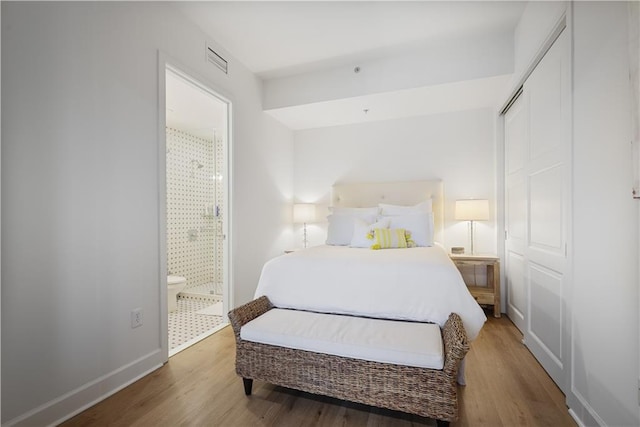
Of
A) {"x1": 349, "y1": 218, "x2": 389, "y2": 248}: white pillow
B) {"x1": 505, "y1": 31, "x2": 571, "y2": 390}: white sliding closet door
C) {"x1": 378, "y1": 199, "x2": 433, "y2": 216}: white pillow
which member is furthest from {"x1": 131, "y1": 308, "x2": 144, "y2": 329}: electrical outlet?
{"x1": 505, "y1": 31, "x2": 571, "y2": 390}: white sliding closet door

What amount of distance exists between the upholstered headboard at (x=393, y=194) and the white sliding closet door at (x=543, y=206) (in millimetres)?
950

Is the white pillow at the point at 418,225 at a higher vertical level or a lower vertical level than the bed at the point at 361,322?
higher

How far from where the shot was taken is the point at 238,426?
1472 mm

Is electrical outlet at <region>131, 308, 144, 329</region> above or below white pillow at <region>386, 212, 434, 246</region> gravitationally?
below

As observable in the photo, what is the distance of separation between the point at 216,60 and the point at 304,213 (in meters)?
2.10

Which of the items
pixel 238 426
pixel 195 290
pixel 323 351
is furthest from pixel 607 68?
pixel 195 290

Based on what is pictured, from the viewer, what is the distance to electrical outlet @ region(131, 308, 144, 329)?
1927 mm

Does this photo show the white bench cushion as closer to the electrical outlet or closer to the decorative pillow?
the electrical outlet

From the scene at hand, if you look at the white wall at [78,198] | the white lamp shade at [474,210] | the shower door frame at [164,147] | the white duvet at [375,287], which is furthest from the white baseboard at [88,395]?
the white lamp shade at [474,210]

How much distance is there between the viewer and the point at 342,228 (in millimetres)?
3383

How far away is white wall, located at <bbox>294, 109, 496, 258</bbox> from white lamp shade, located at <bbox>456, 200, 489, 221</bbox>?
0.30 m

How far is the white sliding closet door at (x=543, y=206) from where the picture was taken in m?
1.76

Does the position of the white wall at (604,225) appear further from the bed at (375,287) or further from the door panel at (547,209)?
the bed at (375,287)

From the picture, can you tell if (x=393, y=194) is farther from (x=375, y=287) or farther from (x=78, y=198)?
(x=78, y=198)
